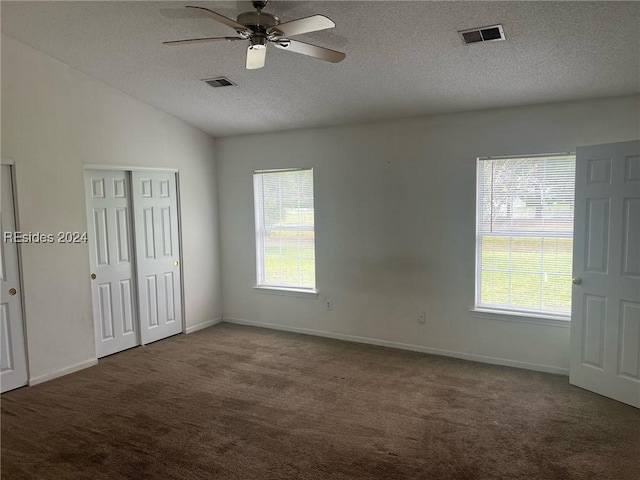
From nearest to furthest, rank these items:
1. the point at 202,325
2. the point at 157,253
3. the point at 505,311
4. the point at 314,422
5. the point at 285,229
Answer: the point at 314,422, the point at 505,311, the point at 157,253, the point at 285,229, the point at 202,325

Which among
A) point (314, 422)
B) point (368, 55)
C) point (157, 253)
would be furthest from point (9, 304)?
point (368, 55)

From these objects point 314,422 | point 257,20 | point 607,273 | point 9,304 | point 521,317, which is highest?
point 257,20

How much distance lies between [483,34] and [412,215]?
6.43ft

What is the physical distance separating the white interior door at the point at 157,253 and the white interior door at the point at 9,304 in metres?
1.25

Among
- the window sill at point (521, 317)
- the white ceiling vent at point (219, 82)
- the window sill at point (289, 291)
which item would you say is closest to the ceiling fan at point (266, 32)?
the white ceiling vent at point (219, 82)

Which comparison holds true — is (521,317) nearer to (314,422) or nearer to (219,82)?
(314,422)

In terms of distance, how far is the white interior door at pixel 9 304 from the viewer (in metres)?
3.76

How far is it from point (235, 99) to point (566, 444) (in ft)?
13.3

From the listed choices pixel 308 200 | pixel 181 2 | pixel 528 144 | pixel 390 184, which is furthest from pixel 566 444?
pixel 181 2

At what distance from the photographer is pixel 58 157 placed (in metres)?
4.12

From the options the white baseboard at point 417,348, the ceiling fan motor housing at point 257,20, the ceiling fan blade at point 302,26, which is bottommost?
the white baseboard at point 417,348

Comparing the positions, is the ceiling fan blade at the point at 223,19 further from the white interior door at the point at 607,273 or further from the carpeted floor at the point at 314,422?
the white interior door at the point at 607,273

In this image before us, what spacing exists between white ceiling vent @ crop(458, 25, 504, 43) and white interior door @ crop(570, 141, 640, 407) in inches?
51.0
